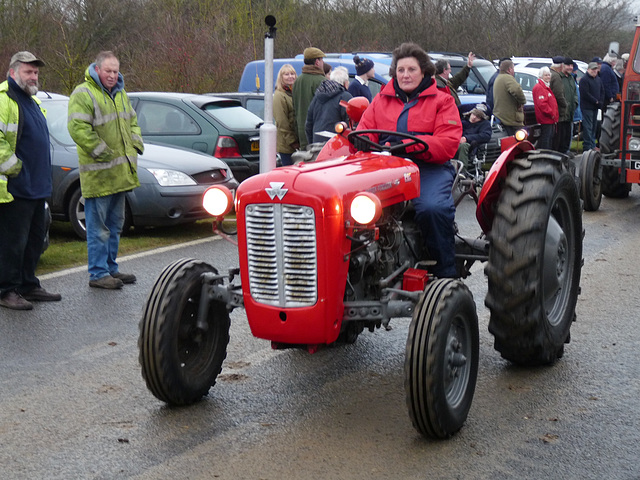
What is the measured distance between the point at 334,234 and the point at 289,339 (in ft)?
1.98

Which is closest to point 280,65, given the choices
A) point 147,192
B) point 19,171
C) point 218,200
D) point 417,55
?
point 147,192

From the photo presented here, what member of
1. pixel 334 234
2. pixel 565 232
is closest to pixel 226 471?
pixel 334 234

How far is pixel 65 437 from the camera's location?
4.97m

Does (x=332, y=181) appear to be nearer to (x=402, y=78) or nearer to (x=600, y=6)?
(x=402, y=78)

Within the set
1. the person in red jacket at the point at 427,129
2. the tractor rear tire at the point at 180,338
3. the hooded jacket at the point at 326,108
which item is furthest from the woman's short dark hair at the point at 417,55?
the hooded jacket at the point at 326,108

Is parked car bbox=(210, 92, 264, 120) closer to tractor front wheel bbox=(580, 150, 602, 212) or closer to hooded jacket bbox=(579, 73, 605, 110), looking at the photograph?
tractor front wheel bbox=(580, 150, 602, 212)

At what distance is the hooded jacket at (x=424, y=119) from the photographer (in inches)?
228

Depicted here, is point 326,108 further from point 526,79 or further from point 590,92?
point 526,79

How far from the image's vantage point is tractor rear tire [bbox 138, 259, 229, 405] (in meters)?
5.09

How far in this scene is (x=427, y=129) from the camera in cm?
597

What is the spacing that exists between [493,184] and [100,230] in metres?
3.85

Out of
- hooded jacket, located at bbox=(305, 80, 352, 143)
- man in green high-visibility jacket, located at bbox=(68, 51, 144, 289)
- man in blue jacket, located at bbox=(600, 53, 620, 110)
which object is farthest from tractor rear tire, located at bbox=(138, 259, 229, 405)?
man in blue jacket, located at bbox=(600, 53, 620, 110)

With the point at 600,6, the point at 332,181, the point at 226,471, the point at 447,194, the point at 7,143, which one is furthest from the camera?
the point at 600,6

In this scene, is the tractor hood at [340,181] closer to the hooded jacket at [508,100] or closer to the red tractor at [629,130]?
the red tractor at [629,130]
